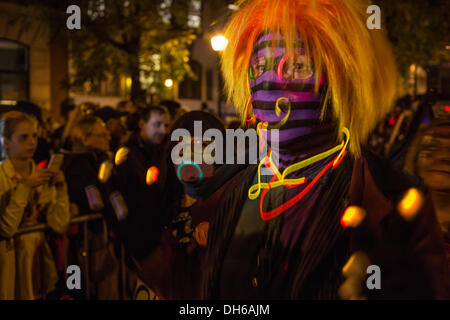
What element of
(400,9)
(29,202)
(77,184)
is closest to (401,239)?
(29,202)

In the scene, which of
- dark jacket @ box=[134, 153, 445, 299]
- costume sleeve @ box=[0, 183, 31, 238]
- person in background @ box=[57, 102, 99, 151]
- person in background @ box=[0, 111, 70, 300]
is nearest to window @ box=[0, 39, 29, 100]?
person in background @ box=[57, 102, 99, 151]

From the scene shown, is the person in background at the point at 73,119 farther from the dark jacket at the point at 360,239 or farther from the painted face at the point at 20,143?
the dark jacket at the point at 360,239

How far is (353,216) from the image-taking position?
148 centimetres

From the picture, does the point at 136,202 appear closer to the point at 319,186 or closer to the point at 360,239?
the point at 319,186

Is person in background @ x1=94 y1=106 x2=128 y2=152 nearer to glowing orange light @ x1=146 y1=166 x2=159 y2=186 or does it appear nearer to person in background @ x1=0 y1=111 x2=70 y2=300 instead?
person in background @ x1=0 y1=111 x2=70 y2=300

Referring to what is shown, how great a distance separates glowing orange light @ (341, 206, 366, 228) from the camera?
147cm

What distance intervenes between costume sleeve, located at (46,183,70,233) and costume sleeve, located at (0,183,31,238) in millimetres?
347

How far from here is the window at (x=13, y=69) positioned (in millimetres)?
14586

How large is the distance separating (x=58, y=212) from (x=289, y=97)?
2735 mm

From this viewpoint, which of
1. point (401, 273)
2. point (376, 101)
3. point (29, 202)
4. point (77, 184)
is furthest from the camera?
point (77, 184)

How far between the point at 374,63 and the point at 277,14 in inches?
14.3

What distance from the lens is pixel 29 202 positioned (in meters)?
3.67

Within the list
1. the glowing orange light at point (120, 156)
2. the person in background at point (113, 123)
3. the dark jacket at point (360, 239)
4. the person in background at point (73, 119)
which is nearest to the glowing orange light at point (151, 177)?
the glowing orange light at point (120, 156)
